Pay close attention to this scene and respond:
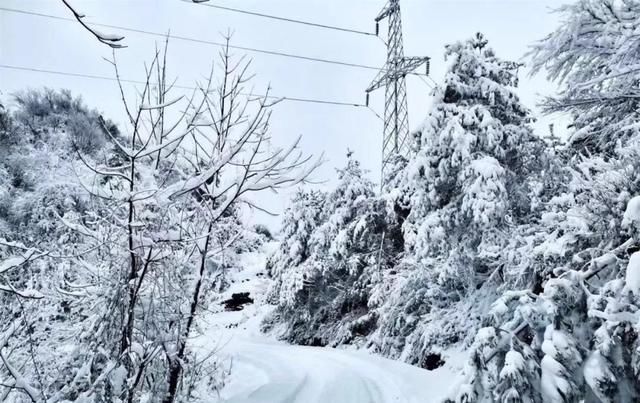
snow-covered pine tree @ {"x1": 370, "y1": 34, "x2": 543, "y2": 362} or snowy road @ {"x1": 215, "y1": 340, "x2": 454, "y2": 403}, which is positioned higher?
snow-covered pine tree @ {"x1": 370, "y1": 34, "x2": 543, "y2": 362}

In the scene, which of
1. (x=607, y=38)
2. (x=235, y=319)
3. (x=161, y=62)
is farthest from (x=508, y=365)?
(x=235, y=319)

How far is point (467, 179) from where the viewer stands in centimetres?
942

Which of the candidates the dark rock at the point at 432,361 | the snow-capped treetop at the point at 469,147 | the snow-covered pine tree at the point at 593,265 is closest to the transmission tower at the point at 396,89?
the snow-capped treetop at the point at 469,147

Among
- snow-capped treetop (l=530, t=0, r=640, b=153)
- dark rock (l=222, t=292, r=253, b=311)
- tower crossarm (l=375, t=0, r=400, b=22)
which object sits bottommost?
dark rock (l=222, t=292, r=253, b=311)

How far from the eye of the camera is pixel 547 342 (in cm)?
250

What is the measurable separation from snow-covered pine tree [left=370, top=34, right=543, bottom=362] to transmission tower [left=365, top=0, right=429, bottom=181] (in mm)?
5429

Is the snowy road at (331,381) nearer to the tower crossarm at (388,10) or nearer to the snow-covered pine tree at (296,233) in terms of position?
the snow-covered pine tree at (296,233)

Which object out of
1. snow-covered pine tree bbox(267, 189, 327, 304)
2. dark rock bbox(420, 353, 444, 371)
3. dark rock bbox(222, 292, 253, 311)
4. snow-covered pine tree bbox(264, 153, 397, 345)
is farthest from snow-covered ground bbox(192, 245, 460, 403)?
dark rock bbox(222, 292, 253, 311)

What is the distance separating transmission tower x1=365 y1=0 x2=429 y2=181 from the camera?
642 inches

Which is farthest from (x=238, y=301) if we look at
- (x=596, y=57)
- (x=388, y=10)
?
(x=596, y=57)

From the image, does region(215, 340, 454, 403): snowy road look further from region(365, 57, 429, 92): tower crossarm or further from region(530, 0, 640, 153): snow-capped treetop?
region(365, 57, 429, 92): tower crossarm

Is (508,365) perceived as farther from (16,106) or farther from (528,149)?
(16,106)

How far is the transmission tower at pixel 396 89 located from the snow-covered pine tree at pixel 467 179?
5.43 m

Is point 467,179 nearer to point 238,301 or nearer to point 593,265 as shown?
point 593,265
